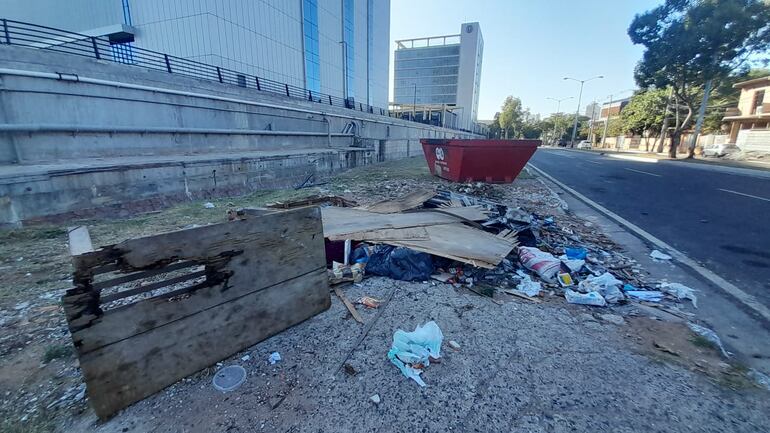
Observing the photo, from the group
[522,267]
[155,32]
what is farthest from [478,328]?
[155,32]

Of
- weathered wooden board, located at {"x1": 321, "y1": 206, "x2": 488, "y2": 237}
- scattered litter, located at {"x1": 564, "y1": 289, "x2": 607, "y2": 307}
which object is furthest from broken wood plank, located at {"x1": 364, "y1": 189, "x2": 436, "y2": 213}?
scattered litter, located at {"x1": 564, "y1": 289, "x2": 607, "y2": 307}

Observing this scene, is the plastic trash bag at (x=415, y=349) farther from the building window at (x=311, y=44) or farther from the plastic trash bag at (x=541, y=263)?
the building window at (x=311, y=44)

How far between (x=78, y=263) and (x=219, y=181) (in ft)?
23.0

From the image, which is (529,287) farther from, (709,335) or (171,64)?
(171,64)

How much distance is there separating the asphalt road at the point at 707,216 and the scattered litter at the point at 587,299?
5.67 feet

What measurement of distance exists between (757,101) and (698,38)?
17.6 meters

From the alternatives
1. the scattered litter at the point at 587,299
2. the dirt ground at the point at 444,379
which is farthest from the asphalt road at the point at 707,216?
the dirt ground at the point at 444,379

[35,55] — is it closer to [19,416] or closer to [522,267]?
[19,416]

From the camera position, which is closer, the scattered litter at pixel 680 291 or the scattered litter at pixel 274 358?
the scattered litter at pixel 274 358

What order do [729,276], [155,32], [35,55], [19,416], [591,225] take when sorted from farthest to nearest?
[155,32]
[35,55]
[591,225]
[729,276]
[19,416]

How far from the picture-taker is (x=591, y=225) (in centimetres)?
589

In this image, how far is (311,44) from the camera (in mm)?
20141

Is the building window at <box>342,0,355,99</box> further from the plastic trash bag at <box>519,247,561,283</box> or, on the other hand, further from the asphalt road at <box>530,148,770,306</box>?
the plastic trash bag at <box>519,247,561,283</box>

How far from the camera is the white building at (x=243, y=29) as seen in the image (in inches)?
581
